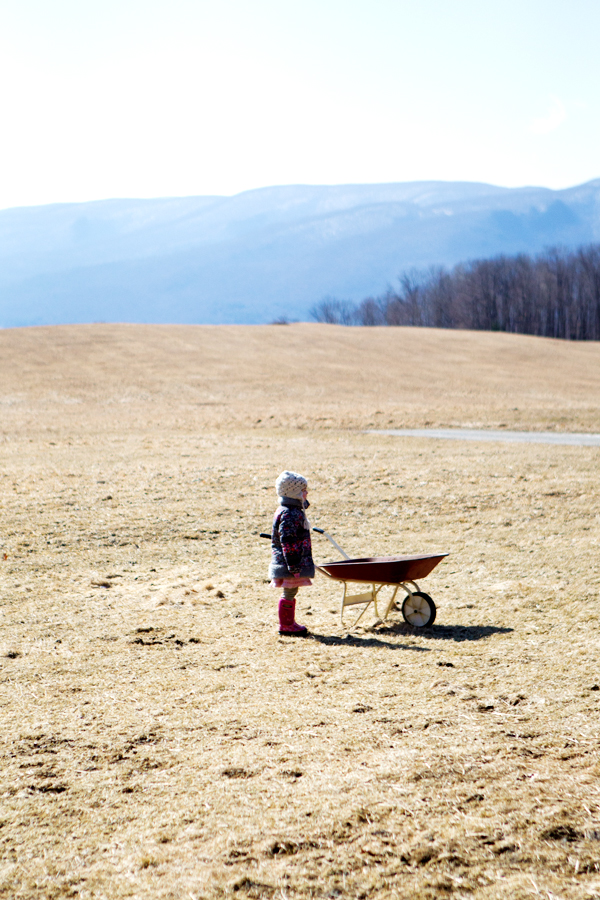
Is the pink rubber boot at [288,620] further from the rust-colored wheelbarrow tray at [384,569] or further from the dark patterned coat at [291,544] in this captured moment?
the rust-colored wheelbarrow tray at [384,569]

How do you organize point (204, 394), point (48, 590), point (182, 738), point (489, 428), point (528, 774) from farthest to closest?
point (204, 394), point (489, 428), point (48, 590), point (182, 738), point (528, 774)

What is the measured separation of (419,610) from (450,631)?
0.33m

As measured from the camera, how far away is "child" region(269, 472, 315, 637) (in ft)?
22.6

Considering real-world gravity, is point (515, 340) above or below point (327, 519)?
above

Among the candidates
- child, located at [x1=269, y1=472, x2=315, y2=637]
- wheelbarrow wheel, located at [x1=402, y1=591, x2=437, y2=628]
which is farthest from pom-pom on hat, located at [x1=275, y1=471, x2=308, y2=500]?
wheelbarrow wheel, located at [x1=402, y1=591, x2=437, y2=628]

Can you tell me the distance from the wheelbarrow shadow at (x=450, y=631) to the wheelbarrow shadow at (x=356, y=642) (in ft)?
0.29

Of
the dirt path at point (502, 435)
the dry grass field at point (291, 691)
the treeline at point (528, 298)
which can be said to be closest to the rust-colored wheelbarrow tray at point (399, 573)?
the dry grass field at point (291, 691)

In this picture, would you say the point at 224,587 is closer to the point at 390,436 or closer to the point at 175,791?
the point at 175,791

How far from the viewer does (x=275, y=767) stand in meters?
4.35

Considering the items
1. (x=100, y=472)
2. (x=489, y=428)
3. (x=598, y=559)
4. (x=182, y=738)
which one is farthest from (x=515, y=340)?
(x=182, y=738)

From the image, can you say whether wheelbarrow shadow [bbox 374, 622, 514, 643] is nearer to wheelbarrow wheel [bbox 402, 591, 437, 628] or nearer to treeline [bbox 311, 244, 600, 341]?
wheelbarrow wheel [bbox 402, 591, 437, 628]

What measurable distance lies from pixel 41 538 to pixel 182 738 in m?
6.58

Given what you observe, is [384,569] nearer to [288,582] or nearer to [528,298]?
[288,582]

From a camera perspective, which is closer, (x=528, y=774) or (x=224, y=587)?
(x=528, y=774)
